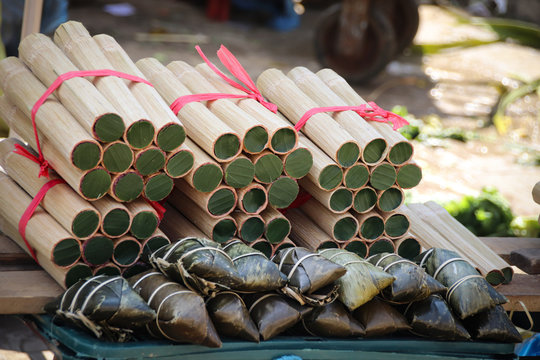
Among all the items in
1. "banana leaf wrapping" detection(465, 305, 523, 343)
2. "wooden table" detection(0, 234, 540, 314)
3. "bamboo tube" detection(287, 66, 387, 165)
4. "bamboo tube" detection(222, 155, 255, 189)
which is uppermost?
"bamboo tube" detection(287, 66, 387, 165)

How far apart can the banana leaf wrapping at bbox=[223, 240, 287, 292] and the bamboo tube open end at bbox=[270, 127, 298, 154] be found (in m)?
0.45

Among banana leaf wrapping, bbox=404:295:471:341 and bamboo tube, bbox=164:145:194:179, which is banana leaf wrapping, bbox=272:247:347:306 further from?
bamboo tube, bbox=164:145:194:179

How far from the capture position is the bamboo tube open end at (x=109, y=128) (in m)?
2.29

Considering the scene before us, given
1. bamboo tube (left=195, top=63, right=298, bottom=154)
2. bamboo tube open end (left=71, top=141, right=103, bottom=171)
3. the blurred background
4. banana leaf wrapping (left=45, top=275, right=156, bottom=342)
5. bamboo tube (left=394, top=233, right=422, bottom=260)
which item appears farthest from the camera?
the blurred background

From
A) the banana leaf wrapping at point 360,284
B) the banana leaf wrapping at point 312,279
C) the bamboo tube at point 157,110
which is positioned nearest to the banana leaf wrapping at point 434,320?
the banana leaf wrapping at point 360,284

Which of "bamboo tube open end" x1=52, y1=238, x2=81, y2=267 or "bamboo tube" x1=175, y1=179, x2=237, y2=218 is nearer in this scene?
"bamboo tube open end" x1=52, y1=238, x2=81, y2=267

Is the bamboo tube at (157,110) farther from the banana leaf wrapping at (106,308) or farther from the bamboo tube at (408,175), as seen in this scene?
the bamboo tube at (408,175)

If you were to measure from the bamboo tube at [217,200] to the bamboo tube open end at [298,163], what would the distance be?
0.25m

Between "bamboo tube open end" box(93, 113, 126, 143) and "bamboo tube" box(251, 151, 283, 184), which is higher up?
"bamboo tube open end" box(93, 113, 126, 143)

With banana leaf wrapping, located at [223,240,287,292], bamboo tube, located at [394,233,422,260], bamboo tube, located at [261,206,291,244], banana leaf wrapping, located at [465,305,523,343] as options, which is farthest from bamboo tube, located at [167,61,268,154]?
banana leaf wrapping, located at [465,305,523,343]

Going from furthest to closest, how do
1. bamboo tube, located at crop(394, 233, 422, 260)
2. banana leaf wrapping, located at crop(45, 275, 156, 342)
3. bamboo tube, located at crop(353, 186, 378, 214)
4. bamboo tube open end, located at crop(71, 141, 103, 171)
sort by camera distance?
bamboo tube, located at crop(394, 233, 422, 260) → bamboo tube, located at crop(353, 186, 378, 214) → bamboo tube open end, located at crop(71, 141, 103, 171) → banana leaf wrapping, located at crop(45, 275, 156, 342)

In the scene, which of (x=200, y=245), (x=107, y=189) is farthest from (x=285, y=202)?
(x=107, y=189)

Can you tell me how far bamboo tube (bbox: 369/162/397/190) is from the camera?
9.09 feet

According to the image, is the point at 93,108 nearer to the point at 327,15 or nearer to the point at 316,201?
Answer: the point at 316,201
